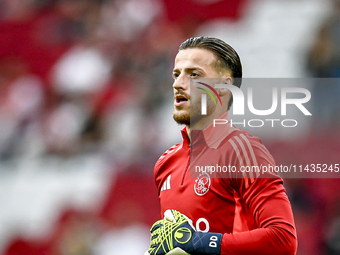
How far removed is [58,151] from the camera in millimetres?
4836

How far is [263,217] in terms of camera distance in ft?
4.84

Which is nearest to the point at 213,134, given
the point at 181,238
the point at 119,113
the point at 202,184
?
the point at 202,184

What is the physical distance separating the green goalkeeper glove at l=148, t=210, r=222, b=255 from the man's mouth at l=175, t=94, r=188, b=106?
46cm

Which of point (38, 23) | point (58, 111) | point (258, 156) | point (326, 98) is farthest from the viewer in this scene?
point (38, 23)

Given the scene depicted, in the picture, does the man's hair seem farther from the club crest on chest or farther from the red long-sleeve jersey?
the club crest on chest

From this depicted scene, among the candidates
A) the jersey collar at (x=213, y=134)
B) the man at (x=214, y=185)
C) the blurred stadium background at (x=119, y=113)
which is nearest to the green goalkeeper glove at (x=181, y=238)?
the man at (x=214, y=185)

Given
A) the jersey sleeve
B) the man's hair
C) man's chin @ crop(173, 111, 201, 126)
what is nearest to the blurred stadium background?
A: the man's hair

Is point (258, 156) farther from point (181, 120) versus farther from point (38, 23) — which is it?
point (38, 23)

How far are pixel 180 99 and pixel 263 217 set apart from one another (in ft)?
2.03

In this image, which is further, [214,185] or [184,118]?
[184,118]

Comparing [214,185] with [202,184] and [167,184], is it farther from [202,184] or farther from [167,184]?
[167,184]

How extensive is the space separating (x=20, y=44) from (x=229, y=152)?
487 centimetres

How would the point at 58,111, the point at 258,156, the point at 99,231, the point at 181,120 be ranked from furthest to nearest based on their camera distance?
the point at 58,111, the point at 99,231, the point at 181,120, the point at 258,156

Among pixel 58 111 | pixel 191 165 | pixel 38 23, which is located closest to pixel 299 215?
pixel 191 165
